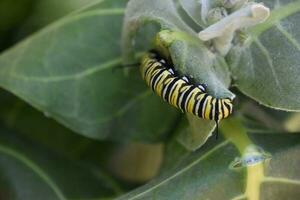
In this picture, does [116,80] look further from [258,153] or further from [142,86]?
[258,153]

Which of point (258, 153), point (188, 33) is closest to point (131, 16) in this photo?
point (188, 33)

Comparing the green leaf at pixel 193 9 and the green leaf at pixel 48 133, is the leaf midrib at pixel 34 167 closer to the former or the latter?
the green leaf at pixel 48 133

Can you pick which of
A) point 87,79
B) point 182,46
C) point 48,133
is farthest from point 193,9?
point 48,133

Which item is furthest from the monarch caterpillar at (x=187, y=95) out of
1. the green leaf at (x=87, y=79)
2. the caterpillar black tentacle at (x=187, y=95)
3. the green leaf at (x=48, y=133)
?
the green leaf at (x=48, y=133)

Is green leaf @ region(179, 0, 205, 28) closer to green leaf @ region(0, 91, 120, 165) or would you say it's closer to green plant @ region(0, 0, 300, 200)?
green plant @ region(0, 0, 300, 200)

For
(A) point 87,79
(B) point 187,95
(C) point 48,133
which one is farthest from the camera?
(C) point 48,133

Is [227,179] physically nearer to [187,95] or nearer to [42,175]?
[187,95]
